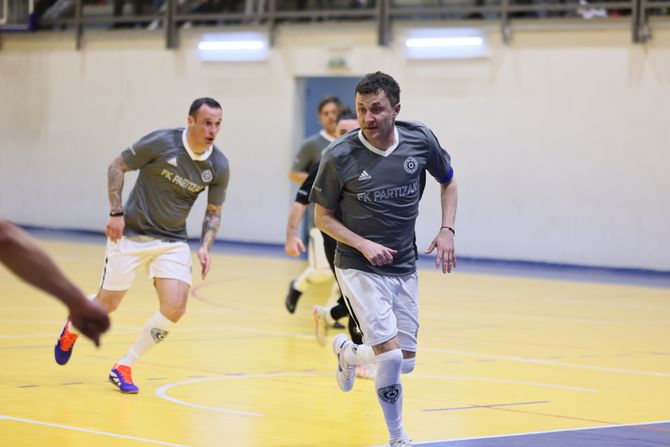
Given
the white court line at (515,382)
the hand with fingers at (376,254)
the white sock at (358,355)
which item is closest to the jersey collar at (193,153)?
the white sock at (358,355)

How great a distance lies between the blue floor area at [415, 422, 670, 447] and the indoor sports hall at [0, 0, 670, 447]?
36 millimetres

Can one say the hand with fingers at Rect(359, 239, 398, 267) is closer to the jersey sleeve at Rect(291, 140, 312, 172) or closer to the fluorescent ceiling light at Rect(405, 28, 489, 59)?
the jersey sleeve at Rect(291, 140, 312, 172)

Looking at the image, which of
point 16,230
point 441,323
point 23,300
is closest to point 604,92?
point 441,323

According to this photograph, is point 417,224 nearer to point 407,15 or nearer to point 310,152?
point 407,15

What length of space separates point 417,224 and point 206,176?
13720mm

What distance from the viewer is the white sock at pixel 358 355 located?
24.0ft

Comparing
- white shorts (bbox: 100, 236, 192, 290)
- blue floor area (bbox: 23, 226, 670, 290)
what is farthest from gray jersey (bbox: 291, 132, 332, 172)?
blue floor area (bbox: 23, 226, 670, 290)

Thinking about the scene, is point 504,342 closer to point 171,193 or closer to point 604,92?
point 171,193

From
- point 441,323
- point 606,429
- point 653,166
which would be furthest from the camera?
point 653,166

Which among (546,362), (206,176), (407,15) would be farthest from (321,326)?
(407,15)

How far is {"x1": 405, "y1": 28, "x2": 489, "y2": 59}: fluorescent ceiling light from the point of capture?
21438 millimetres

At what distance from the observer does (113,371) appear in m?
8.46

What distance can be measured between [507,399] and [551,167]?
12.8 m

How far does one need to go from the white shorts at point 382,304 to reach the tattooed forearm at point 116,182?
216cm
